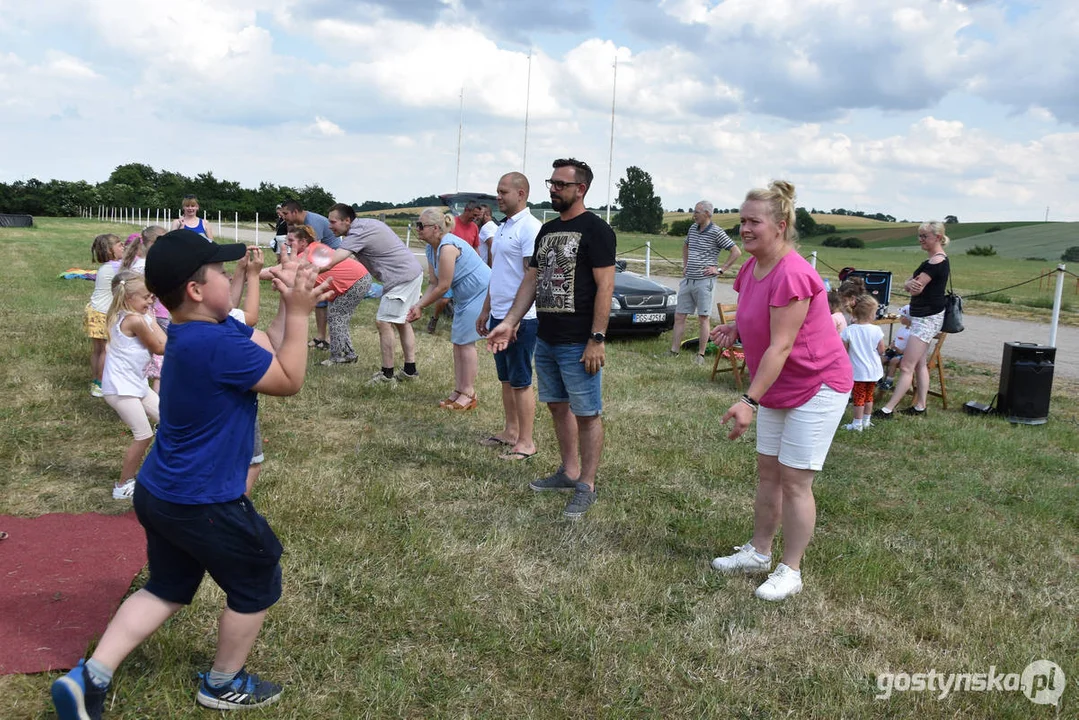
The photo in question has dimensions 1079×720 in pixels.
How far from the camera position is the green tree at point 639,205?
78.2 meters

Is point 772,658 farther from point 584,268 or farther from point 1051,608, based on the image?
point 584,268

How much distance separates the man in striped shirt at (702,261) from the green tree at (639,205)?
68.8 metres

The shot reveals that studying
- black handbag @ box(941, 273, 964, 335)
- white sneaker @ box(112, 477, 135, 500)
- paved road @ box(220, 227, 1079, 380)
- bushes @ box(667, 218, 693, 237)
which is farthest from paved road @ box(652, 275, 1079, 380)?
bushes @ box(667, 218, 693, 237)

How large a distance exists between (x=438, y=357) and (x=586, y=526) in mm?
5521

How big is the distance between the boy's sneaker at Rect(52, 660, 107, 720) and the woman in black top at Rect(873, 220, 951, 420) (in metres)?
6.98

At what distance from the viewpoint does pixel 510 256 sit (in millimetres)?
5773

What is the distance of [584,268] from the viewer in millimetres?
4723

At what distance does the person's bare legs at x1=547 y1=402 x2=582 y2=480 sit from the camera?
5113mm

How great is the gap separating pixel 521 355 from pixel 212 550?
350 centimetres

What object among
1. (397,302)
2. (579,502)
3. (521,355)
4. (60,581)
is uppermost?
(397,302)

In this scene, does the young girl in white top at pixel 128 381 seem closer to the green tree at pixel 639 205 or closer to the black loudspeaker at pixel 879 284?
the black loudspeaker at pixel 879 284

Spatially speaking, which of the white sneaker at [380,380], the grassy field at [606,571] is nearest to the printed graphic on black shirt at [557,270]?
the grassy field at [606,571]

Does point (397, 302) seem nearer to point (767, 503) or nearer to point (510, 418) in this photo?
point (510, 418)

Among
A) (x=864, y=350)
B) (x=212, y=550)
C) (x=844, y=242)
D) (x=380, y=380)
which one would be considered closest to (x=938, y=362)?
(x=864, y=350)
